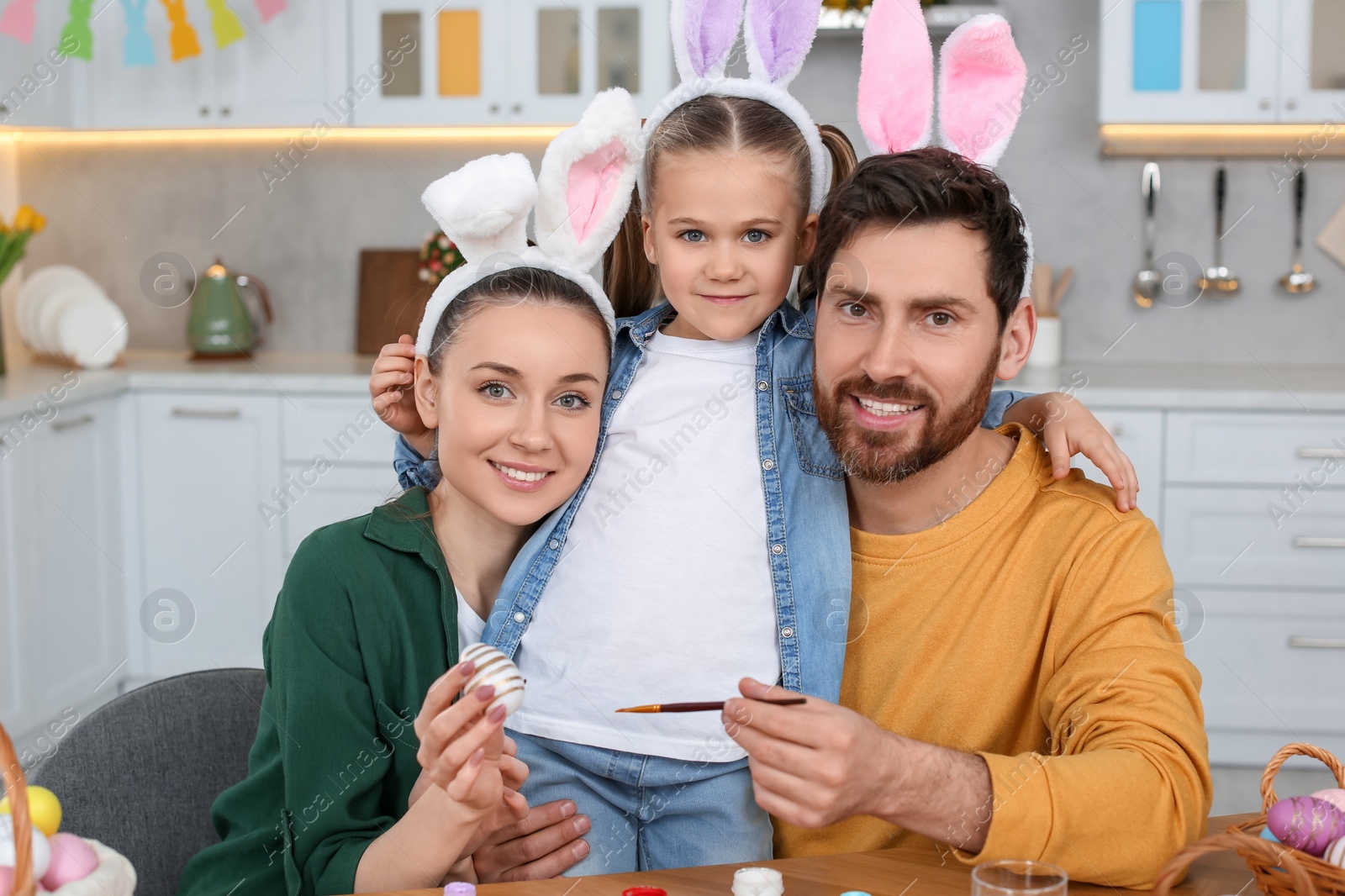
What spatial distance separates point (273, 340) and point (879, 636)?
2971mm

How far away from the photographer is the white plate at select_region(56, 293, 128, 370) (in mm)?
3430

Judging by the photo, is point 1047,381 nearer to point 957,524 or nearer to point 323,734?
point 957,524

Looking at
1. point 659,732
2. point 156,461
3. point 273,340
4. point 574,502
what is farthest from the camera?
point 273,340

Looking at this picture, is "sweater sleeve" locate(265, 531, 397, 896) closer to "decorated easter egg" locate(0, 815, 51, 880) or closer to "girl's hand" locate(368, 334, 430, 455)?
"girl's hand" locate(368, 334, 430, 455)

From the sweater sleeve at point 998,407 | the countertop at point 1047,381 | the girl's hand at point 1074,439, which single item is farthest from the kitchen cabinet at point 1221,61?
the girl's hand at point 1074,439

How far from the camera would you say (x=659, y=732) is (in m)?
1.43

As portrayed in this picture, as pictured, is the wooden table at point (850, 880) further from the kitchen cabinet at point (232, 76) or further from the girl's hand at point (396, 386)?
the kitchen cabinet at point (232, 76)

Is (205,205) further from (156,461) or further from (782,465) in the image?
(782,465)

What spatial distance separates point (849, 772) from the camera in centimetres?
108

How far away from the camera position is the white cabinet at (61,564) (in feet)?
9.91

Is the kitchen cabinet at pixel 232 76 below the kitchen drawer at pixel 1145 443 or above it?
above

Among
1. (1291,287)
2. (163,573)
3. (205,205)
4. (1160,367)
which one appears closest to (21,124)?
(205,205)

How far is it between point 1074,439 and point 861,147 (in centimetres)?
235

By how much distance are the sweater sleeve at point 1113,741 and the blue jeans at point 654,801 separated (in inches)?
14.6
